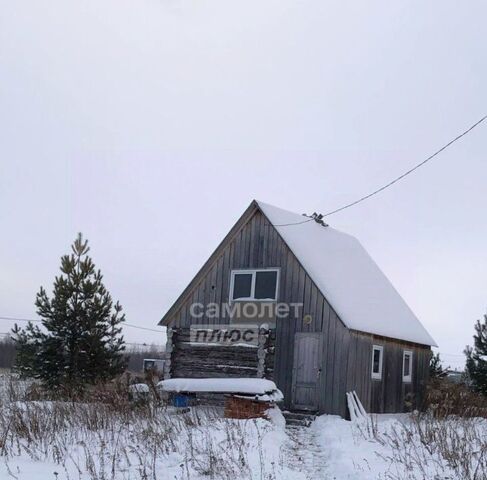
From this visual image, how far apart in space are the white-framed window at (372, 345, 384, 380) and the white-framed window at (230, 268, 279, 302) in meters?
3.64

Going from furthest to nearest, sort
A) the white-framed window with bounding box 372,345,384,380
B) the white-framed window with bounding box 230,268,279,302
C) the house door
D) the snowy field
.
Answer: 1. the white-framed window with bounding box 230,268,279,302
2. the white-framed window with bounding box 372,345,384,380
3. the house door
4. the snowy field

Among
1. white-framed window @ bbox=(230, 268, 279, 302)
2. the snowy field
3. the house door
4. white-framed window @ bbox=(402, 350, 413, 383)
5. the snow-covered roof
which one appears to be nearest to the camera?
the snowy field

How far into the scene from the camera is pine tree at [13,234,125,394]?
2394 centimetres

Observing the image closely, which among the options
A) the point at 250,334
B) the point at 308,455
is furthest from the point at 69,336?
the point at 308,455

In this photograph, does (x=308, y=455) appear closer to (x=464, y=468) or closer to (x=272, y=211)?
(x=464, y=468)

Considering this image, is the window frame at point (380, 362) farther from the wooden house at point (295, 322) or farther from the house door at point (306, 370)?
the house door at point (306, 370)

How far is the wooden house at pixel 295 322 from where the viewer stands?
62.1 feet

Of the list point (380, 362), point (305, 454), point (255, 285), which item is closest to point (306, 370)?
point (380, 362)

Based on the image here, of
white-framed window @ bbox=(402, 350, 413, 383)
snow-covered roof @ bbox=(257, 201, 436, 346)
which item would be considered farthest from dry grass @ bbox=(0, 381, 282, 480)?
white-framed window @ bbox=(402, 350, 413, 383)

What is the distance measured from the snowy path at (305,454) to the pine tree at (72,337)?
10.5 metres

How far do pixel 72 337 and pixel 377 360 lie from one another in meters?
11.4

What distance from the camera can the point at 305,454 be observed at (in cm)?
1221

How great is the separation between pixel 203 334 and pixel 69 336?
613cm

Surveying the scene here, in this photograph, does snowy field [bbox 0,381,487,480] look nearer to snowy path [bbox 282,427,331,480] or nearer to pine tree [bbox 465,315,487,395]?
snowy path [bbox 282,427,331,480]
